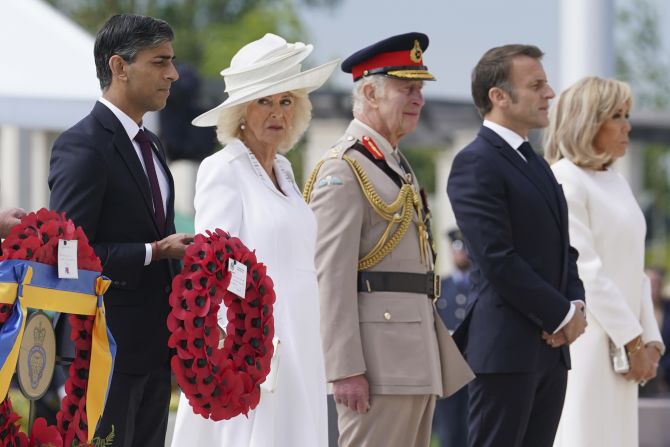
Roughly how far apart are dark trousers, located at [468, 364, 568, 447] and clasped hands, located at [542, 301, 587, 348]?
12cm

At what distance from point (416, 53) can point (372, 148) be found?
0.45 m

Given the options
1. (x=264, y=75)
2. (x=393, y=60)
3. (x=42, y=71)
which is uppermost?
(x=42, y=71)

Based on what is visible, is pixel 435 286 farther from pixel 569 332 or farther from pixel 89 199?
pixel 89 199

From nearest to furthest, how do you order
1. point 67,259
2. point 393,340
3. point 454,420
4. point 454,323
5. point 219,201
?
point 67,259 → point 219,201 → point 393,340 → point 454,420 → point 454,323

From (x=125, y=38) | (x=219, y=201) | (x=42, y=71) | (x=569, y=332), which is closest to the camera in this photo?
(x=125, y=38)

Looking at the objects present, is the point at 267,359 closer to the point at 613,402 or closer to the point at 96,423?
the point at 96,423

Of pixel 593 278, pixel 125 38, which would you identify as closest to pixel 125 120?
pixel 125 38

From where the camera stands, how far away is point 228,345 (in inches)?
181

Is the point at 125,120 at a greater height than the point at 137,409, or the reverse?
the point at 125,120

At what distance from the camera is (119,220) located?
15.1 ft

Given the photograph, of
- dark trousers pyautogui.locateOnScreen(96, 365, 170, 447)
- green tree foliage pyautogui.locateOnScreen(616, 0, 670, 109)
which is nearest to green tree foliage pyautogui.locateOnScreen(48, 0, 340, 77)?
green tree foliage pyautogui.locateOnScreen(616, 0, 670, 109)

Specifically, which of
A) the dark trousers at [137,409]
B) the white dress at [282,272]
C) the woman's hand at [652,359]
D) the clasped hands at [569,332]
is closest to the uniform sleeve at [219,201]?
the white dress at [282,272]

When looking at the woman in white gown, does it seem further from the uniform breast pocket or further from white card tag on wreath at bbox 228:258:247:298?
white card tag on wreath at bbox 228:258:247:298

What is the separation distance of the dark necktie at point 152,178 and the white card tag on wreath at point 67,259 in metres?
0.57
